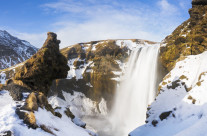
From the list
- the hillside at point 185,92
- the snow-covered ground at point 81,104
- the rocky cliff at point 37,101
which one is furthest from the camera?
the snow-covered ground at point 81,104

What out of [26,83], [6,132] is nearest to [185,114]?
[6,132]

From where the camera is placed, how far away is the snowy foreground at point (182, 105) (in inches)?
643

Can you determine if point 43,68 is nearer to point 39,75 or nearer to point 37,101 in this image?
point 39,75

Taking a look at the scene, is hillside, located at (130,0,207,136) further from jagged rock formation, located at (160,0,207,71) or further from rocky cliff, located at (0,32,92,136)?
rocky cliff, located at (0,32,92,136)

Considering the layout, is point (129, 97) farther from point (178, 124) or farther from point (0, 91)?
point (0, 91)

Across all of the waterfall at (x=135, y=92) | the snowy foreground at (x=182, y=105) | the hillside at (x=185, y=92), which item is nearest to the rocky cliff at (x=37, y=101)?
the snowy foreground at (x=182, y=105)

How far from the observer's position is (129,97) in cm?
5331

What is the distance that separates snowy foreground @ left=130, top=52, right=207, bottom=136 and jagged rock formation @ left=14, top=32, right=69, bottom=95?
1551 centimetres

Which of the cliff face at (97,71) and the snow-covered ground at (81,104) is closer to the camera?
the cliff face at (97,71)

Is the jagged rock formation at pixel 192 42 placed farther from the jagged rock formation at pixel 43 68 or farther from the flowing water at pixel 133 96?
the jagged rock formation at pixel 43 68

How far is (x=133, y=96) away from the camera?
51031 mm

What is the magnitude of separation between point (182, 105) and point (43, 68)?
20.1 metres

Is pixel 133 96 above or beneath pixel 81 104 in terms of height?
above

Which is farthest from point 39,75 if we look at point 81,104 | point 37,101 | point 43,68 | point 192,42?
point 81,104
